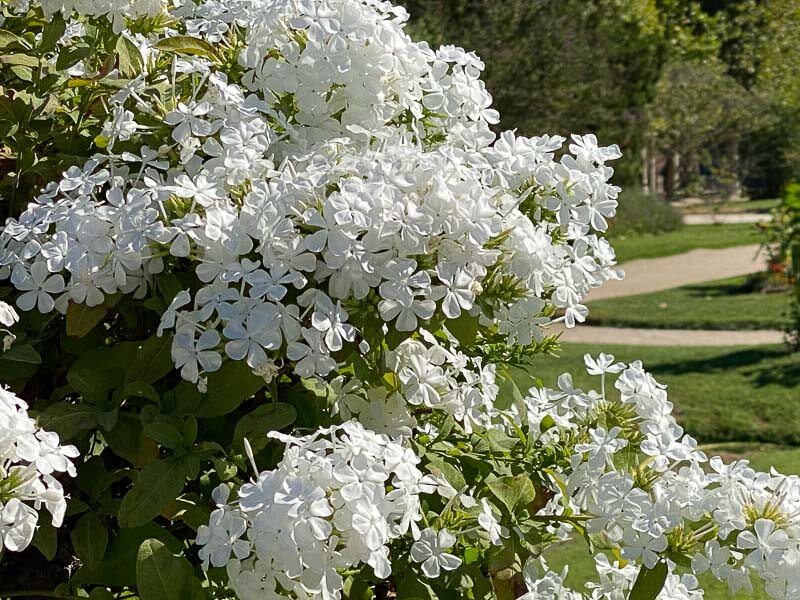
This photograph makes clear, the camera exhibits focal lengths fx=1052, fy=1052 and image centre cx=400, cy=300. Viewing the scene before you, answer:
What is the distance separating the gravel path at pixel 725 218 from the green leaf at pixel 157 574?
23962 mm

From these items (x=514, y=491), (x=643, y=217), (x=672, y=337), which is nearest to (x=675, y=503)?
(x=514, y=491)

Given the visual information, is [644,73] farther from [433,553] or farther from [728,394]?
[433,553]

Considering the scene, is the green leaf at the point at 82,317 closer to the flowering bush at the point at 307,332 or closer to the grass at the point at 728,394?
the flowering bush at the point at 307,332

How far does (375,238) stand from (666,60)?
23.3 m

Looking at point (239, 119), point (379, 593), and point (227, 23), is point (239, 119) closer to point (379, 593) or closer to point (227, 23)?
point (227, 23)

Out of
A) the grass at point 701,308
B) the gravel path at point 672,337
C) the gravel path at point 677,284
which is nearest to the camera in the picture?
the gravel path at point 672,337

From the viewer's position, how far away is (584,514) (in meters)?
1.58

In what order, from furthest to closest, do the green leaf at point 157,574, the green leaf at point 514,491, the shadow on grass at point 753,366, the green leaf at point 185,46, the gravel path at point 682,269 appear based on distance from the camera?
the gravel path at point 682,269
the shadow on grass at point 753,366
the green leaf at point 185,46
the green leaf at point 514,491
the green leaf at point 157,574

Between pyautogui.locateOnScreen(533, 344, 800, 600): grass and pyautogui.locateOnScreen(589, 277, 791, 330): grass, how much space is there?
147 centimetres

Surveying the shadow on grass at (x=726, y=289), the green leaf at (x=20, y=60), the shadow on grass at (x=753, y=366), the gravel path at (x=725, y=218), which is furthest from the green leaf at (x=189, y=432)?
the gravel path at (x=725, y=218)

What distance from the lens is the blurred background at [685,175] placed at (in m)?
7.81

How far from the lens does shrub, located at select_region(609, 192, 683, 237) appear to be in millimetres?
21531

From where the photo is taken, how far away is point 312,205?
1.33 m

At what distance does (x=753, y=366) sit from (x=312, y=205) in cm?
782
